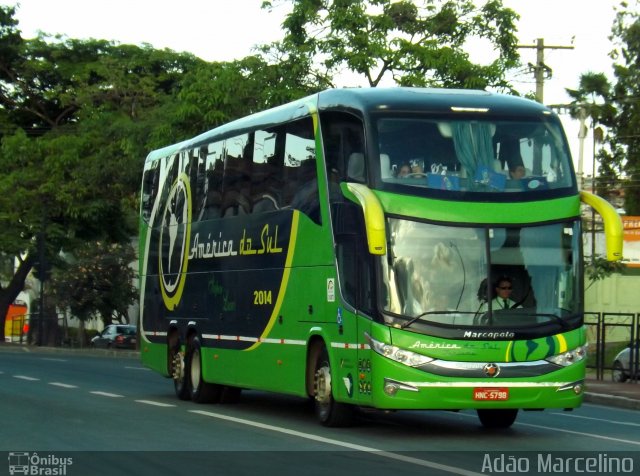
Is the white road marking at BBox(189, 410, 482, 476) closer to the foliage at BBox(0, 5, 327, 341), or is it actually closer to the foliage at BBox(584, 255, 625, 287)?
the foliage at BBox(0, 5, 327, 341)

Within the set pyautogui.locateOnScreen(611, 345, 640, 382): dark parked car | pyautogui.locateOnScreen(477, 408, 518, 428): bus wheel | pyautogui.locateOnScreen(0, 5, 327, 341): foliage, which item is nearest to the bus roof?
pyautogui.locateOnScreen(477, 408, 518, 428): bus wheel

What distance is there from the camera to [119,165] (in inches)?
1791

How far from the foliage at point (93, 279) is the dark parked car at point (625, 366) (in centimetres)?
3277

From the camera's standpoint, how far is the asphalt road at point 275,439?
11.8 meters

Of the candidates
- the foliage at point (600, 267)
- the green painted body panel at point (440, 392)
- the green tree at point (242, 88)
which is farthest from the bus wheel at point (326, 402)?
the foliage at point (600, 267)

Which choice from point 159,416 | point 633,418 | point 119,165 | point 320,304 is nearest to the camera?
point 320,304

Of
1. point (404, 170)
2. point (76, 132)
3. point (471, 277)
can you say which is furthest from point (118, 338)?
point (471, 277)

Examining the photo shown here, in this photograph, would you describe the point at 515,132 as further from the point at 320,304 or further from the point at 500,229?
the point at 320,304

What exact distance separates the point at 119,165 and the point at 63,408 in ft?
91.2

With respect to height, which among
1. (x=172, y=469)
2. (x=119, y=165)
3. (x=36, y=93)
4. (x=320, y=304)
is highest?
(x=36, y=93)

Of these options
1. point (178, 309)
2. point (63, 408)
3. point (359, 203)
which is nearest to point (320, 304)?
point (359, 203)

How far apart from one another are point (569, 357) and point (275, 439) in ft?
11.0

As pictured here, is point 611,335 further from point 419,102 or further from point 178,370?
point 419,102

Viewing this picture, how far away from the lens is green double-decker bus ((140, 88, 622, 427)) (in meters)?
14.4
